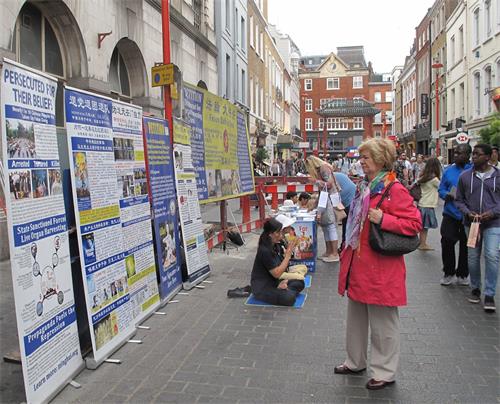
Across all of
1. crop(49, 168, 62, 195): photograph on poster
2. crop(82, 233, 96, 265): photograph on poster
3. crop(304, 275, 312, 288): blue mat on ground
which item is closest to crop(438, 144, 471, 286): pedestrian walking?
crop(304, 275, 312, 288): blue mat on ground

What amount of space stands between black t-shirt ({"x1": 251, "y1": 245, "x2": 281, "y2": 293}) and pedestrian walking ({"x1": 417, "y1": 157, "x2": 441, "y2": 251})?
445cm

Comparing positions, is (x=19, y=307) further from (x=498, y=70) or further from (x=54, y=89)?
(x=498, y=70)

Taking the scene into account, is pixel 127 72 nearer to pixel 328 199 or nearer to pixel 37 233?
pixel 328 199

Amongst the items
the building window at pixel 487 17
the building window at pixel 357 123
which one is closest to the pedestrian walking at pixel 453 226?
the building window at pixel 487 17

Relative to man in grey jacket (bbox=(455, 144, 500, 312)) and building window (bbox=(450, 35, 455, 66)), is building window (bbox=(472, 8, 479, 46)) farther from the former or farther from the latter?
man in grey jacket (bbox=(455, 144, 500, 312))

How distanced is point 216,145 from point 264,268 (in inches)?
124

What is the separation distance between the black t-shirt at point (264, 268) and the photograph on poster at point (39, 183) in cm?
291

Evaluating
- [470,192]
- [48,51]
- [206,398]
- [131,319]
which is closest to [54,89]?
[131,319]

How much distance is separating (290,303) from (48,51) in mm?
7612

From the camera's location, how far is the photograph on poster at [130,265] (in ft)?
15.7

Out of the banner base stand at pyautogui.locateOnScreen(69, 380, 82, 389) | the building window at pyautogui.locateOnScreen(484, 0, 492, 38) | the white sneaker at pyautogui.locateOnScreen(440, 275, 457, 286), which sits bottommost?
the white sneaker at pyautogui.locateOnScreen(440, 275, 457, 286)

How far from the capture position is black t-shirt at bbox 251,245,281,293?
5.83m

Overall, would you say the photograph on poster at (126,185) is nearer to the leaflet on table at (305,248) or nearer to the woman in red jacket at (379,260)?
the woman in red jacket at (379,260)

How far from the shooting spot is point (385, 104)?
103812 millimetres
